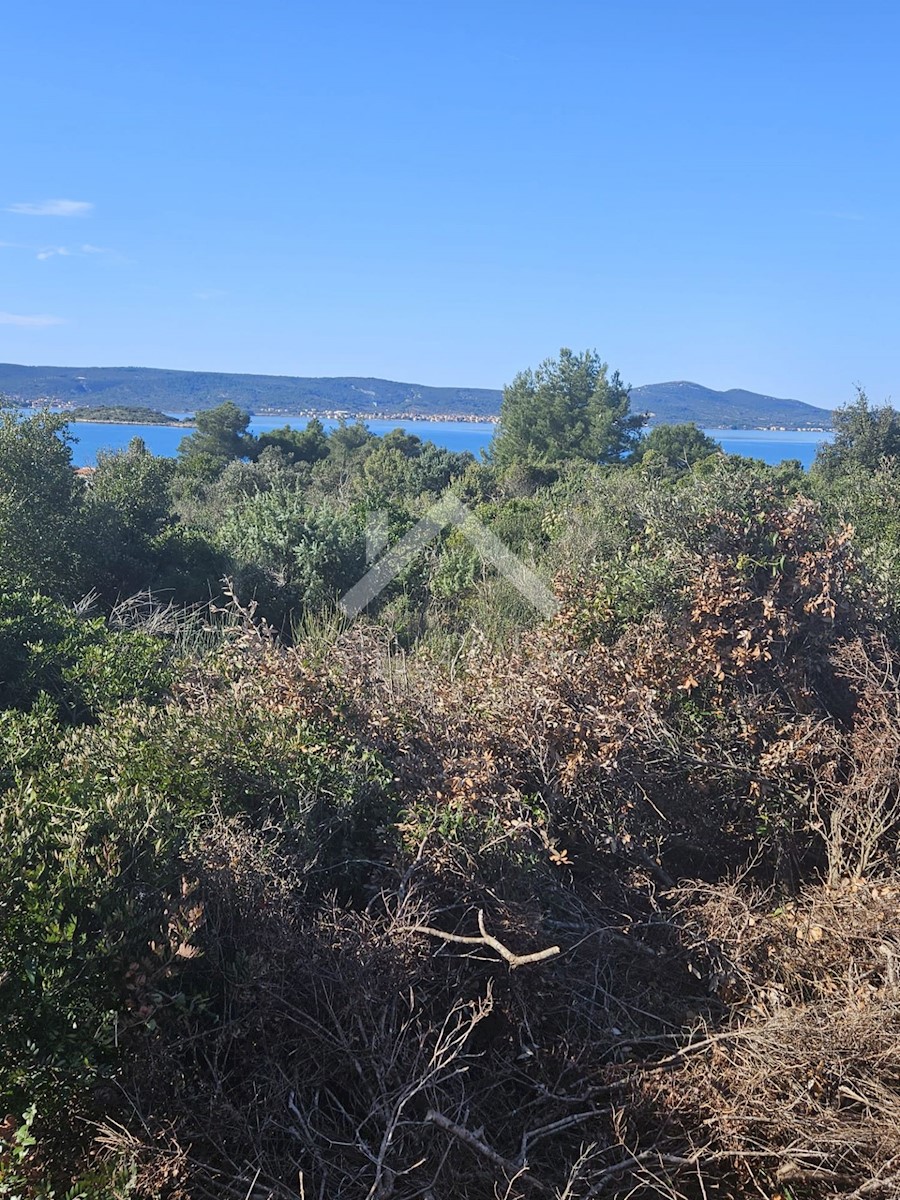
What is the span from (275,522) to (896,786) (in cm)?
749

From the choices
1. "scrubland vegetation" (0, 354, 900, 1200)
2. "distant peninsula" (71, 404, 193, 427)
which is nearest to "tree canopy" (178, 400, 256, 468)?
"distant peninsula" (71, 404, 193, 427)

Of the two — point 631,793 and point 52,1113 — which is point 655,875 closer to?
point 631,793

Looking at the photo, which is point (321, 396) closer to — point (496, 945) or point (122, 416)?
point (122, 416)

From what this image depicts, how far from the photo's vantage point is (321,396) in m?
66.9

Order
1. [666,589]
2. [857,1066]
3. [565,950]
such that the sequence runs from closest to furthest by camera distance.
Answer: [857,1066] < [565,950] < [666,589]

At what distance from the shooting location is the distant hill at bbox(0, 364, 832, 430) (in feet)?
171

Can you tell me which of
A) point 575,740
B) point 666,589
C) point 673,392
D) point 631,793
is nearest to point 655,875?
point 631,793

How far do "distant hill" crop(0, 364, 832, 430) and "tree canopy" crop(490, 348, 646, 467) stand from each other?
2797mm

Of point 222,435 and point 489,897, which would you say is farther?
point 222,435

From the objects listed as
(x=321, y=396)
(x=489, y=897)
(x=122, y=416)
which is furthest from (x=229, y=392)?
(x=489, y=897)

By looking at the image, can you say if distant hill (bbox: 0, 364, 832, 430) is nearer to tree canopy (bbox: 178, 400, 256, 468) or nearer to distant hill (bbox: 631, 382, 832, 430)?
distant hill (bbox: 631, 382, 832, 430)

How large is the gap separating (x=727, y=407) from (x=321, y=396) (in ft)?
108

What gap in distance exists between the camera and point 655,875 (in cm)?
387

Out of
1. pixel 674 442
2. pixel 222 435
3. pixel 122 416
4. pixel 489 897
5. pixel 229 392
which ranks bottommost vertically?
pixel 489 897
